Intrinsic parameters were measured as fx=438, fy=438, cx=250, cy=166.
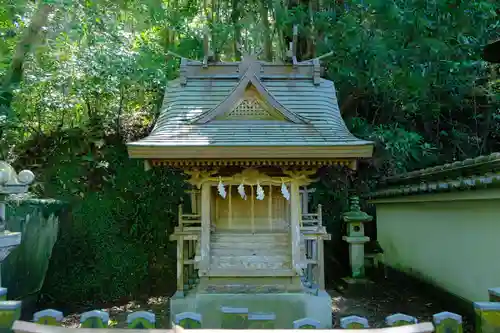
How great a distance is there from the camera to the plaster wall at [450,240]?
621cm

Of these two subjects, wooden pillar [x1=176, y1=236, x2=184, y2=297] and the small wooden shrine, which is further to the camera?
wooden pillar [x1=176, y1=236, x2=184, y2=297]

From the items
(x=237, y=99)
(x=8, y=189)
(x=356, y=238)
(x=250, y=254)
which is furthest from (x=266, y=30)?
(x=8, y=189)

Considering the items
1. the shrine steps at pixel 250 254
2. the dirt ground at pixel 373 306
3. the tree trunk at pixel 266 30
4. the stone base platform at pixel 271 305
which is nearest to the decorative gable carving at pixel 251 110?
the shrine steps at pixel 250 254

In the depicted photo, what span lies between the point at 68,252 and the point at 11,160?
2561 millimetres

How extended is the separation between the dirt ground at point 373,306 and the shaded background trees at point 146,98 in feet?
3.93

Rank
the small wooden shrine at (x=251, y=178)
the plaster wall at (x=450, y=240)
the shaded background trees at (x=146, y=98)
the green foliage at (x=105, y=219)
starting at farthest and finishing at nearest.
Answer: the green foliage at (x=105, y=219) → the shaded background trees at (x=146, y=98) → the plaster wall at (x=450, y=240) → the small wooden shrine at (x=251, y=178)

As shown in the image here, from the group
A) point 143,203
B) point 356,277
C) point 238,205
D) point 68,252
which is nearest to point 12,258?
point 68,252

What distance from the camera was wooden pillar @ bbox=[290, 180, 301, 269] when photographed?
21.5 ft

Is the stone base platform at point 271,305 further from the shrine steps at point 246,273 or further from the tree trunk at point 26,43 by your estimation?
the tree trunk at point 26,43

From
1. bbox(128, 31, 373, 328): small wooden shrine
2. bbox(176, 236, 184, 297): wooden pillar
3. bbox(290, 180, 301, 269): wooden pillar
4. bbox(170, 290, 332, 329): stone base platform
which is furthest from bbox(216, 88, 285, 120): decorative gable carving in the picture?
bbox(170, 290, 332, 329): stone base platform

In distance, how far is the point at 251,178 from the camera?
670 cm

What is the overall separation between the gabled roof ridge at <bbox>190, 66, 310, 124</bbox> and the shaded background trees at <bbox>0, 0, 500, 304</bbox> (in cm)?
284

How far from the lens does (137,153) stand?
19.4 ft

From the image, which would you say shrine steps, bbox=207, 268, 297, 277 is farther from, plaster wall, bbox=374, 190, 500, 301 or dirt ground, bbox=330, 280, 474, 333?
plaster wall, bbox=374, 190, 500, 301
